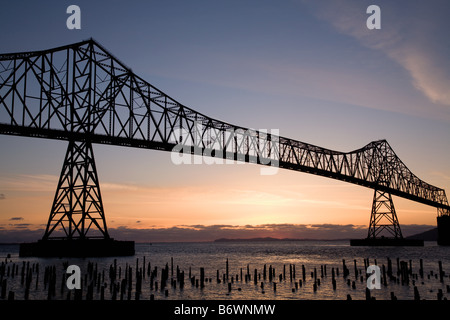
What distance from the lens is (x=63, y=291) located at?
33094mm

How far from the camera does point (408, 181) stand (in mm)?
128125

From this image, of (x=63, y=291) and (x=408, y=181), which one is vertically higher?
(x=408, y=181)
